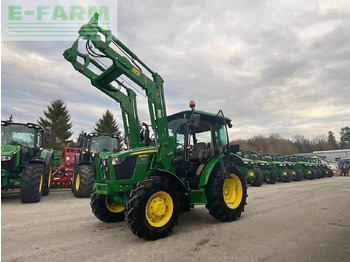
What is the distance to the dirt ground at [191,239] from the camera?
351cm

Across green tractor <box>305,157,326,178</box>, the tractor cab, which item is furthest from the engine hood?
green tractor <box>305,157,326,178</box>

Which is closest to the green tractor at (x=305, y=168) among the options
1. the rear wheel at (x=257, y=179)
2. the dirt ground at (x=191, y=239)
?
the rear wheel at (x=257, y=179)

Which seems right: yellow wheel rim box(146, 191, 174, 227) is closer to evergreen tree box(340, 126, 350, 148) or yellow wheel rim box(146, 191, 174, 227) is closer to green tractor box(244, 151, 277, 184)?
green tractor box(244, 151, 277, 184)

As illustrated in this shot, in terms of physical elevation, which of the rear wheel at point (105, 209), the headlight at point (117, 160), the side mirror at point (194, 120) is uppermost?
the side mirror at point (194, 120)

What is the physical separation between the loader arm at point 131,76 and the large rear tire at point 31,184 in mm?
4229

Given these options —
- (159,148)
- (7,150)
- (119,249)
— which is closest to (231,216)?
(159,148)

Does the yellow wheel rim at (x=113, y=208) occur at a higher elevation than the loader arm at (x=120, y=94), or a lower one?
lower

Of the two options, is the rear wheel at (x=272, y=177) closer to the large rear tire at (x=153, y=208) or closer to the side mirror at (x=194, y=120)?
the side mirror at (x=194, y=120)

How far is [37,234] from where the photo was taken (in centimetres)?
Answer: 455

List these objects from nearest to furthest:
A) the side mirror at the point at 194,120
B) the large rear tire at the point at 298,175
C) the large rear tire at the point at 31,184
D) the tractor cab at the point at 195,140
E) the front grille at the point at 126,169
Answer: the front grille at the point at 126,169
the side mirror at the point at 194,120
the tractor cab at the point at 195,140
the large rear tire at the point at 31,184
the large rear tire at the point at 298,175

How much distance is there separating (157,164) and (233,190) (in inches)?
85.9

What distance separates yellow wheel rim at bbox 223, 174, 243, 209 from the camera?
5.80 metres

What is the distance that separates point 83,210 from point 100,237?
2659 millimetres

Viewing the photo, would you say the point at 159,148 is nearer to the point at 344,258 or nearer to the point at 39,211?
the point at 344,258
